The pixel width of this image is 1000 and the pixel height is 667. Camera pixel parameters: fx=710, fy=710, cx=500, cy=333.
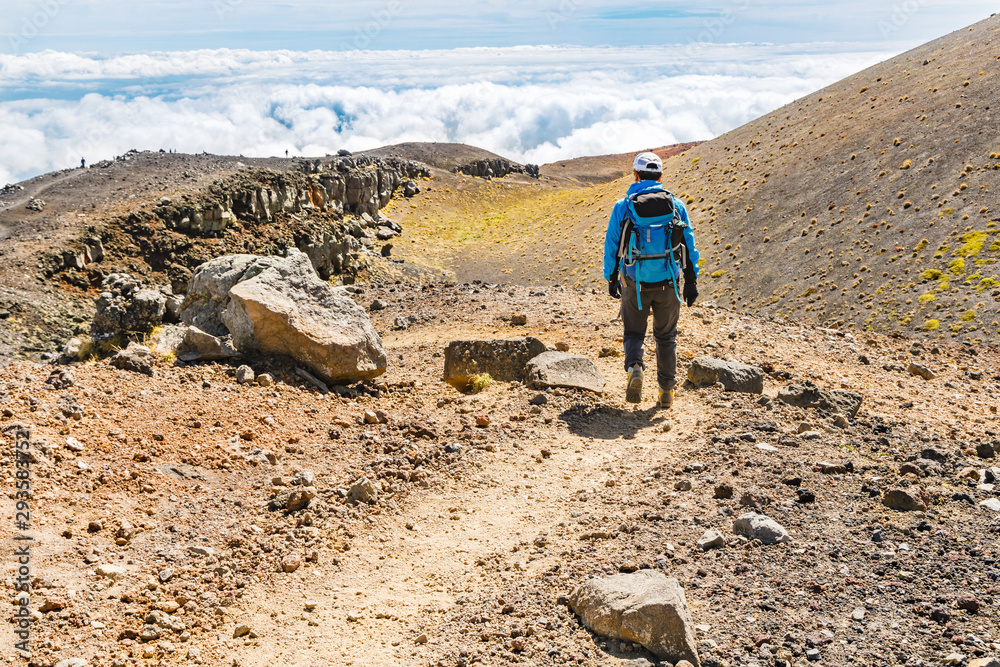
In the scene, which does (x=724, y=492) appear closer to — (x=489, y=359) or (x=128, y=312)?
(x=489, y=359)

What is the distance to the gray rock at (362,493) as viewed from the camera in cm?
643

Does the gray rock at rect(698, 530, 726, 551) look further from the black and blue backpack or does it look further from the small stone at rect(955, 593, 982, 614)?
the black and blue backpack

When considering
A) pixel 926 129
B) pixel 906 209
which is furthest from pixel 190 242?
pixel 926 129

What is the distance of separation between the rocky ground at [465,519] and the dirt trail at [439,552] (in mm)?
24

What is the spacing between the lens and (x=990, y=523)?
5355mm

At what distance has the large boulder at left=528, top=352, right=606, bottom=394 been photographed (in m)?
9.23

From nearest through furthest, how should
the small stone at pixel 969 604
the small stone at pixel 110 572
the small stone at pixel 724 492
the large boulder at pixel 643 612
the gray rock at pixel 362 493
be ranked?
the large boulder at pixel 643 612 → the small stone at pixel 969 604 → the small stone at pixel 110 572 → the small stone at pixel 724 492 → the gray rock at pixel 362 493

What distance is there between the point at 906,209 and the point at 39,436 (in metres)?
29.7

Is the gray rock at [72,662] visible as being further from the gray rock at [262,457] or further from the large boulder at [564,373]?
the large boulder at [564,373]

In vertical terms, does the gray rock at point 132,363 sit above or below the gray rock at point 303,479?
above

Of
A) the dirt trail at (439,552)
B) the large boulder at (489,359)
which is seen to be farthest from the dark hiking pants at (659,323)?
the large boulder at (489,359)

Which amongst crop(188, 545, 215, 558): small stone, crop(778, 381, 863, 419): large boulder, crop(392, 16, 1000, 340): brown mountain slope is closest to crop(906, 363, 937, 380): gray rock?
crop(778, 381, 863, 419): large boulder

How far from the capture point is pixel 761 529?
17.6 feet

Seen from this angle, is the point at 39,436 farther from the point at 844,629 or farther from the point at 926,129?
the point at 926,129
